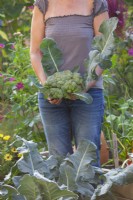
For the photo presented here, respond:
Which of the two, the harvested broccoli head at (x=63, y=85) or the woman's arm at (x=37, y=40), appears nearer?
the harvested broccoli head at (x=63, y=85)

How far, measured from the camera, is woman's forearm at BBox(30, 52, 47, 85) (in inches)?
121

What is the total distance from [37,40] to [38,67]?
0.50ft

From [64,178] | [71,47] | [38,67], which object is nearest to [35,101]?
[38,67]

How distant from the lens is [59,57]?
303cm

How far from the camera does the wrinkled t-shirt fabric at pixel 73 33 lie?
3.00 meters

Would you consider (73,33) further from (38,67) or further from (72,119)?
(72,119)

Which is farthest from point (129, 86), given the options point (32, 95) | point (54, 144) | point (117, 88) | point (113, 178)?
point (113, 178)

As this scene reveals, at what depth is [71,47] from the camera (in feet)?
9.87

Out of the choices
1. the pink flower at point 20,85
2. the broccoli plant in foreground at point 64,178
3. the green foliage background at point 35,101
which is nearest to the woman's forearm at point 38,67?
the broccoli plant in foreground at point 64,178

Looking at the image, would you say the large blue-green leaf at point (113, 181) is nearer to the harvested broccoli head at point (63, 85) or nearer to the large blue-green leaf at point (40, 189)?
the large blue-green leaf at point (40, 189)

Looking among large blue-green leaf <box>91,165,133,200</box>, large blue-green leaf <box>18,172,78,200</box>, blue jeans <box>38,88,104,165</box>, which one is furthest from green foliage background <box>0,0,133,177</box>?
large blue-green leaf <box>18,172,78,200</box>

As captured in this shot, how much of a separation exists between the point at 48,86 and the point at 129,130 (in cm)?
91

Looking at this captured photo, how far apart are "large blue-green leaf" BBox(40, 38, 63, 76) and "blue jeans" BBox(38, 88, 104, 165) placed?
155mm

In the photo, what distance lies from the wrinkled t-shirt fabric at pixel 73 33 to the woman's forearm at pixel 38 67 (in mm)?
133
